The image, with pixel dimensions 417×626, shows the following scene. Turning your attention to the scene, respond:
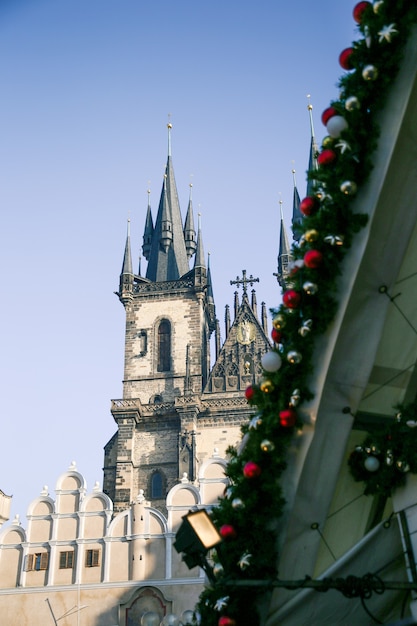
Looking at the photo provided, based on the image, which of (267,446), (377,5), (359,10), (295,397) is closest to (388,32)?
(377,5)

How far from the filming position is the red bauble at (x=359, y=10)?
6273 mm

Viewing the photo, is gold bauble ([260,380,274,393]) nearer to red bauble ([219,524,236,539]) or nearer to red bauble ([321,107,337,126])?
red bauble ([219,524,236,539])

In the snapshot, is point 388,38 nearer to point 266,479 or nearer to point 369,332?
point 369,332

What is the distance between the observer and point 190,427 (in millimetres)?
39250

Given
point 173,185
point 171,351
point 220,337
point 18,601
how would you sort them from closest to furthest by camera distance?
1. point 18,601
2. point 171,351
3. point 220,337
4. point 173,185

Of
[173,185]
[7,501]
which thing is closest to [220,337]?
[173,185]

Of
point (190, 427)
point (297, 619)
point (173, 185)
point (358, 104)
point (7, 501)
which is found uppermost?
point (173, 185)

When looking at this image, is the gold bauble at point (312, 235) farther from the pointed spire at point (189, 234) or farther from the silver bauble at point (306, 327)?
the pointed spire at point (189, 234)

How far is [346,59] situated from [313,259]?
70.9 inches

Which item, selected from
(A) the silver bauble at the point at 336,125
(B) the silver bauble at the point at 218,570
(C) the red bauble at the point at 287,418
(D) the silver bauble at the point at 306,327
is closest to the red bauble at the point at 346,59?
(A) the silver bauble at the point at 336,125

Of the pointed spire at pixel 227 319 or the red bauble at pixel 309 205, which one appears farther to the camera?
the pointed spire at pixel 227 319

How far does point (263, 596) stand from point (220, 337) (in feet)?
137

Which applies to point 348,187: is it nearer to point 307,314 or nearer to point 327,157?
point 327,157

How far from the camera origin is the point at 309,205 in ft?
21.7
